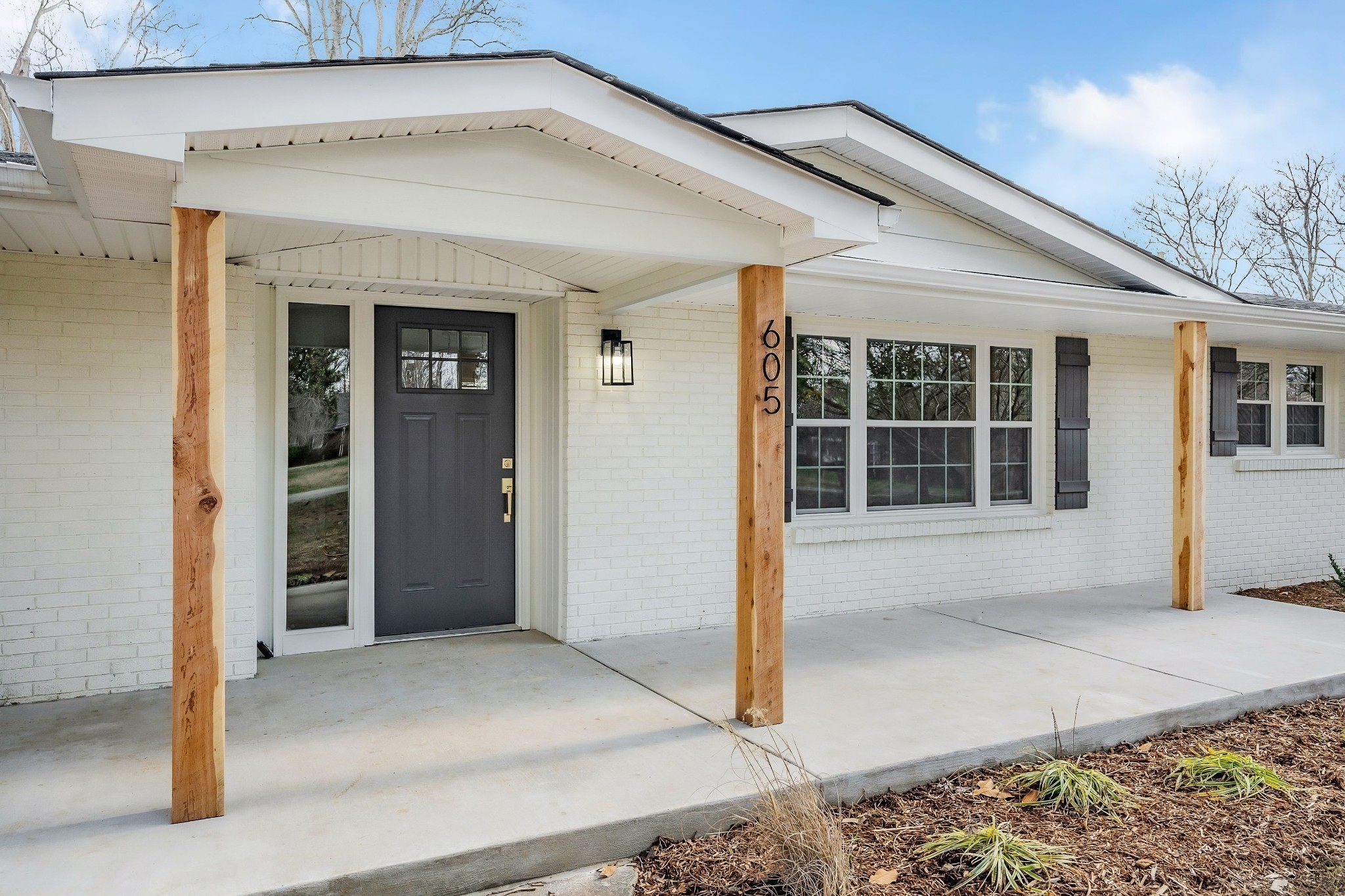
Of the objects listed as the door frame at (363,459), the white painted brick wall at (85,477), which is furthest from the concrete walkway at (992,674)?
the white painted brick wall at (85,477)

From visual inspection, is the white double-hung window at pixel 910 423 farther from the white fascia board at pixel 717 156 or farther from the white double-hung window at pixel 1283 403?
the white double-hung window at pixel 1283 403

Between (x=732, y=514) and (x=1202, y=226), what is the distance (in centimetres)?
1606

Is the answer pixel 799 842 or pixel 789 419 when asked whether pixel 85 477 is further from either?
pixel 789 419

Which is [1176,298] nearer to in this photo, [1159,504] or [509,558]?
[1159,504]

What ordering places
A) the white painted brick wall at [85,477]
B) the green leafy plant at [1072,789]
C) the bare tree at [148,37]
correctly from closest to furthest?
1. the green leafy plant at [1072,789]
2. the white painted brick wall at [85,477]
3. the bare tree at [148,37]

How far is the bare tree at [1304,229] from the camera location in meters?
16.8

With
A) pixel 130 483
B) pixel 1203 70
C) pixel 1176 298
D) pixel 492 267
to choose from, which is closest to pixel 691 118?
pixel 492 267

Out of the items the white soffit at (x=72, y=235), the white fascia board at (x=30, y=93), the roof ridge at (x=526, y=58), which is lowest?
the white soffit at (x=72, y=235)

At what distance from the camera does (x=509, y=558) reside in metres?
5.64

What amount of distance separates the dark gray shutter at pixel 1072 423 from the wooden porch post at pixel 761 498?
3.99 meters

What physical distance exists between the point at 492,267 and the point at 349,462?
4.45ft

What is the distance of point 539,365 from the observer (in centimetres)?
559

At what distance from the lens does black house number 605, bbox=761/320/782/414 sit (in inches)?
151

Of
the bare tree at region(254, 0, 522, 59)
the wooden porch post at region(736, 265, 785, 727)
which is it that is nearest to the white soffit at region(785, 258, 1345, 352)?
the wooden porch post at region(736, 265, 785, 727)
